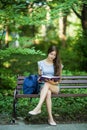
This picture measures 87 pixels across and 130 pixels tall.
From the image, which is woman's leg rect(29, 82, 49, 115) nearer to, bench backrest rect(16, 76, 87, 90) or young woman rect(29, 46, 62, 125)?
young woman rect(29, 46, 62, 125)

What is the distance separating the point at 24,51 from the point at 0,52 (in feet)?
1.74

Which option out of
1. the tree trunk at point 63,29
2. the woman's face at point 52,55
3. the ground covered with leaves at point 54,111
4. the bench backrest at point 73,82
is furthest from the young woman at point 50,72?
the tree trunk at point 63,29

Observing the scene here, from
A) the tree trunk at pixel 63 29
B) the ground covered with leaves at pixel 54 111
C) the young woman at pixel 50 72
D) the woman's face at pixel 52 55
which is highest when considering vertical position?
the woman's face at pixel 52 55

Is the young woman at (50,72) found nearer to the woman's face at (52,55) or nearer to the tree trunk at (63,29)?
the woman's face at (52,55)

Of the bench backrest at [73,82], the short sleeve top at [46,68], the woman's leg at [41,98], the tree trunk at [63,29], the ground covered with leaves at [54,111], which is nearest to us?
the woman's leg at [41,98]

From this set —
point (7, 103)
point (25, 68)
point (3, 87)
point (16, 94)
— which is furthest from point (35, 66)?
point (16, 94)

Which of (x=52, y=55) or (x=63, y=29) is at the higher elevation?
(x=52, y=55)

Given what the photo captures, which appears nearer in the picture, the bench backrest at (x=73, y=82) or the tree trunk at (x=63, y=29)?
the bench backrest at (x=73, y=82)

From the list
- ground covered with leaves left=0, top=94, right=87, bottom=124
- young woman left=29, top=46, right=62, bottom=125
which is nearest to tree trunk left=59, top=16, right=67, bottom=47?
ground covered with leaves left=0, top=94, right=87, bottom=124

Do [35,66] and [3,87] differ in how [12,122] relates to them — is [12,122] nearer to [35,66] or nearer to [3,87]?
[3,87]

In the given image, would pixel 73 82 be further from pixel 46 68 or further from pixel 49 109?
pixel 49 109

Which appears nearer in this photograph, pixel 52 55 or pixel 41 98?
pixel 41 98

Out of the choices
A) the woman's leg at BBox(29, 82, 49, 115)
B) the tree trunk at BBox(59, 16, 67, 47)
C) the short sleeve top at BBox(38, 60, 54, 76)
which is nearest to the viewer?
the woman's leg at BBox(29, 82, 49, 115)

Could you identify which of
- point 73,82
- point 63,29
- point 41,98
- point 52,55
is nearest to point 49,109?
point 41,98
